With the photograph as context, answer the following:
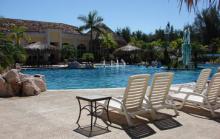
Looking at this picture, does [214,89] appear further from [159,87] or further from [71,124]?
[71,124]

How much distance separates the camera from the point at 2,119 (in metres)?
5.48

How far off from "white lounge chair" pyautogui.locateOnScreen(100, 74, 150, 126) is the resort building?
976 inches

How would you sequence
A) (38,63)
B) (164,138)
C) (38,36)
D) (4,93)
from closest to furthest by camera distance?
(164,138), (4,93), (38,63), (38,36)

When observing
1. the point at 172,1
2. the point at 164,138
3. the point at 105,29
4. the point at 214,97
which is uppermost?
the point at 105,29

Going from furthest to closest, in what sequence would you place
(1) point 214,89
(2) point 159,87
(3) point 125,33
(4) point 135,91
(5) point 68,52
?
(3) point 125,33, (5) point 68,52, (1) point 214,89, (2) point 159,87, (4) point 135,91

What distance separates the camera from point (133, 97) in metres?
5.00

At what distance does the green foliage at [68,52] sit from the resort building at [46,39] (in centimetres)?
63

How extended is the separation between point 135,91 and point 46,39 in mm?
31286

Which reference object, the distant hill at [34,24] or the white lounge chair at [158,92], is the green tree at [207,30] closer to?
the distant hill at [34,24]

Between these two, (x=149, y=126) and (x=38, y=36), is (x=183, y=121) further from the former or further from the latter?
(x=38, y=36)

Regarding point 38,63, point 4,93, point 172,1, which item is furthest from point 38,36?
point 172,1

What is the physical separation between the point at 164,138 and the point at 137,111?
921 millimetres

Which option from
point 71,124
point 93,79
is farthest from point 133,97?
point 93,79

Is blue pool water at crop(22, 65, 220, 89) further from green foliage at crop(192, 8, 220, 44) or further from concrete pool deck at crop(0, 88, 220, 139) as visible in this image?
green foliage at crop(192, 8, 220, 44)
